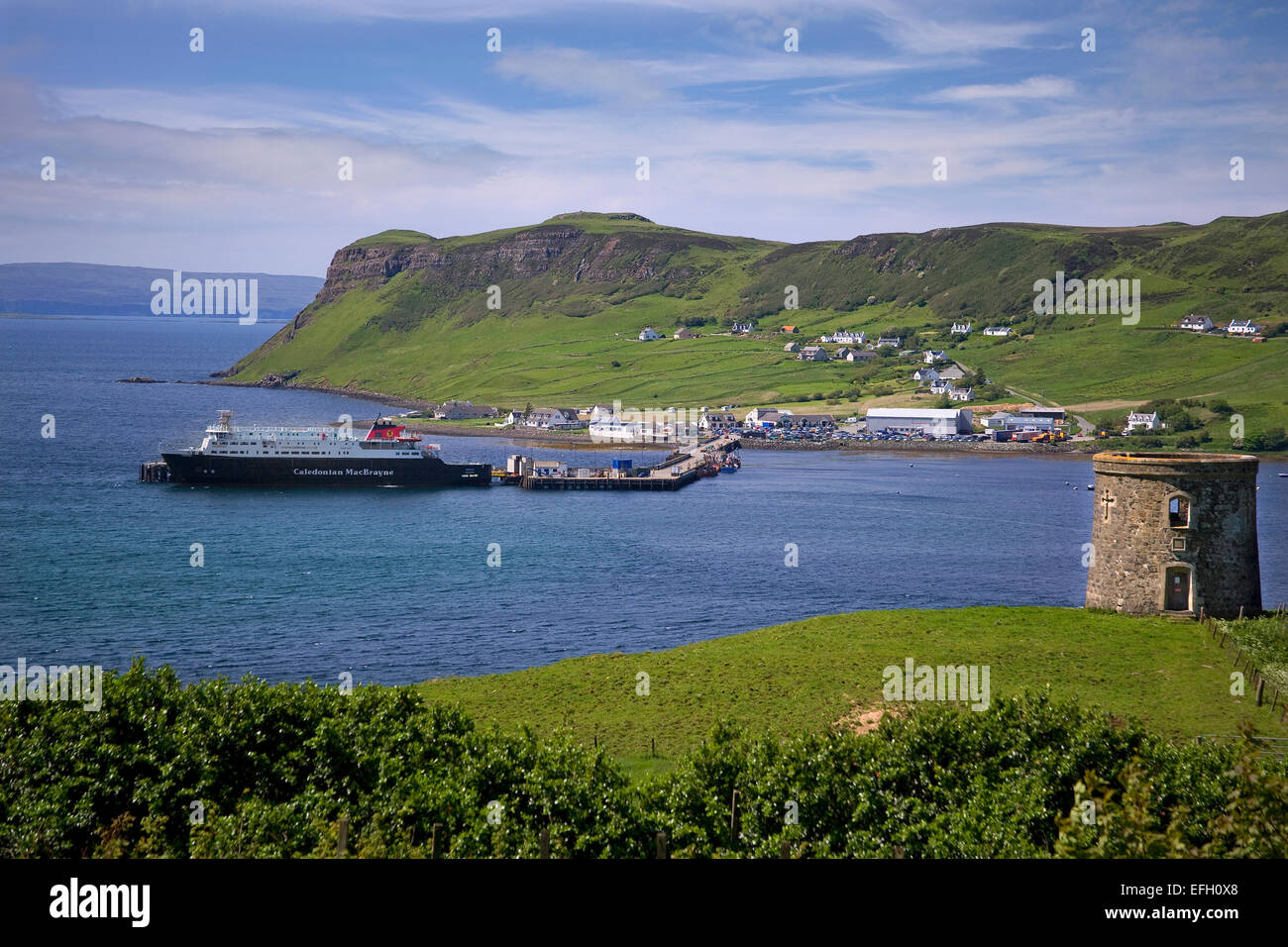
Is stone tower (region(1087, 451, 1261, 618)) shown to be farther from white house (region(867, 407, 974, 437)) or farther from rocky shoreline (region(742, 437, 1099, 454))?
white house (region(867, 407, 974, 437))

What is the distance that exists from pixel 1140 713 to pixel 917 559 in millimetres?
45914

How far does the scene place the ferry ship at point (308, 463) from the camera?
117000 millimetres

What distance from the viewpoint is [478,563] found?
7662cm

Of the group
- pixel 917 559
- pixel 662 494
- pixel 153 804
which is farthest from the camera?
pixel 662 494

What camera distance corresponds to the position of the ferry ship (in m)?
117

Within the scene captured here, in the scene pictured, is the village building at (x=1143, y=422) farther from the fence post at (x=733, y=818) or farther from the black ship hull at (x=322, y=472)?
the fence post at (x=733, y=818)

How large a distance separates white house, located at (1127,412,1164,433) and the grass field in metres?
123

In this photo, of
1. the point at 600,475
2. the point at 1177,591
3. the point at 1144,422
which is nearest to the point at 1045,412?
the point at 1144,422

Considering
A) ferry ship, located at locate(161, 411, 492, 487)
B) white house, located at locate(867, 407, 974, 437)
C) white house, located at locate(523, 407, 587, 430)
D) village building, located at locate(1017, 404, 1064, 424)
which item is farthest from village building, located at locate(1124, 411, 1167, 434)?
ferry ship, located at locate(161, 411, 492, 487)

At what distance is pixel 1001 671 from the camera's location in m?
36.8

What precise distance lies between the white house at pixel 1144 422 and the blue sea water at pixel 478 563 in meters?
29.5

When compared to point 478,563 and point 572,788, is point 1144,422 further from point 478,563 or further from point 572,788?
point 572,788
